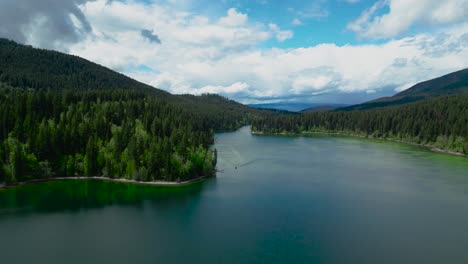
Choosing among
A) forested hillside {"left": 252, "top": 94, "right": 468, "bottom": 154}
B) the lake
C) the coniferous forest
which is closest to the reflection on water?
the lake

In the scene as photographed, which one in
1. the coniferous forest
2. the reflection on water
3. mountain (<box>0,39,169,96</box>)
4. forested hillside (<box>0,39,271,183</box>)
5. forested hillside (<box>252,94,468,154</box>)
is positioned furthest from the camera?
mountain (<box>0,39,169,96</box>)

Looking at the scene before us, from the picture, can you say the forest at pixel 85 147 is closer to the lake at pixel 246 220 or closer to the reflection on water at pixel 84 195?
the reflection on water at pixel 84 195

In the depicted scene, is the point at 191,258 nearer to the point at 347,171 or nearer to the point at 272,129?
the point at 347,171

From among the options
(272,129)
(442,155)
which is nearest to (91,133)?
(442,155)

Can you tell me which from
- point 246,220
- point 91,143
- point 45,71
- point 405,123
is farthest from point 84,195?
point 45,71

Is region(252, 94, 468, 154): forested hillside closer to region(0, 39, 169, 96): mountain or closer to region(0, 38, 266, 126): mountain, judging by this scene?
region(0, 38, 266, 126): mountain
